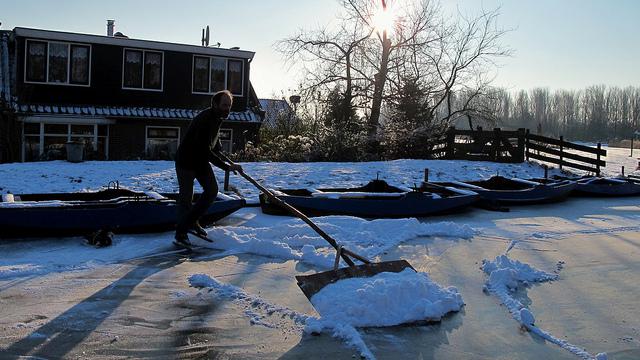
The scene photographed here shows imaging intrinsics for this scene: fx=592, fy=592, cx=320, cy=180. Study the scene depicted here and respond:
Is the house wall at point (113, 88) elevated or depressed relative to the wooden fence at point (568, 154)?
elevated

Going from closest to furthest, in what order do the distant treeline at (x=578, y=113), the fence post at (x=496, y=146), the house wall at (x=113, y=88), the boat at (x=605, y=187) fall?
the boat at (x=605, y=187) → the house wall at (x=113, y=88) → the fence post at (x=496, y=146) → the distant treeline at (x=578, y=113)

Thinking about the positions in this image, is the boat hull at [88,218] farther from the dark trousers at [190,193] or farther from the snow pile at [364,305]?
the snow pile at [364,305]

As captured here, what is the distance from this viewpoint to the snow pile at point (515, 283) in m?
4.35

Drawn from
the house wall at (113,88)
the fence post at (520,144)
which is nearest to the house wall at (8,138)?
the house wall at (113,88)

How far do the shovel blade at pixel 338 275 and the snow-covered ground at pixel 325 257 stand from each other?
0.10m

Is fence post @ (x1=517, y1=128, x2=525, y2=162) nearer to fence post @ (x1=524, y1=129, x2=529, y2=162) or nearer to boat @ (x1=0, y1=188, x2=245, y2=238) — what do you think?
fence post @ (x1=524, y1=129, x2=529, y2=162)

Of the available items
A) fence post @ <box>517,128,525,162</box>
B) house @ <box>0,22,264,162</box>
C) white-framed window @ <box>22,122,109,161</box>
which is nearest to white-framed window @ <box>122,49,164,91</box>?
house @ <box>0,22,264,162</box>

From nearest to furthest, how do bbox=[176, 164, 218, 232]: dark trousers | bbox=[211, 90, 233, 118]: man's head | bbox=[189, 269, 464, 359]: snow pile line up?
bbox=[189, 269, 464, 359]: snow pile, bbox=[211, 90, 233, 118]: man's head, bbox=[176, 164, 218, 232]: dark trousers

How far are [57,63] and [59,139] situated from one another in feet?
8.30

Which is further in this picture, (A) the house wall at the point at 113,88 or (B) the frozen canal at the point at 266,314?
(A) the house wall at the point at 113,88

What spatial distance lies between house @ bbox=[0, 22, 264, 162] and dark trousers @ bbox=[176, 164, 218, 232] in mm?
12936

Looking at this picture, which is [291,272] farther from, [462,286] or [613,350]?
[613,350]

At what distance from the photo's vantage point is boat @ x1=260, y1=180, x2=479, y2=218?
952 cm

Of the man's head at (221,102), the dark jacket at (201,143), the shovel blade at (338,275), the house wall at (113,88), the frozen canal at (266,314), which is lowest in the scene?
the frozen canal at (266,314)
